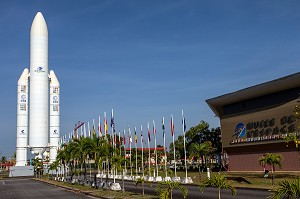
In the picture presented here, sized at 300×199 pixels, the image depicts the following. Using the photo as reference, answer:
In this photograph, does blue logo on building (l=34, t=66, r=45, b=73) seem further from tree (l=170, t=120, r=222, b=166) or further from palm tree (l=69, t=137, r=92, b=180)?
palm tree (l=69, t=137, r=92, b=180)

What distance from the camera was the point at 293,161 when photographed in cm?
5991

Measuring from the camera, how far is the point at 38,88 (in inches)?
4208

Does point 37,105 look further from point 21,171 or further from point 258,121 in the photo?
point 258,121

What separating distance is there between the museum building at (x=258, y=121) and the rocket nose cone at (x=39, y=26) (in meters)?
56.1

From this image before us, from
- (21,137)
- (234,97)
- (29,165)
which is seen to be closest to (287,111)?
(234,97)

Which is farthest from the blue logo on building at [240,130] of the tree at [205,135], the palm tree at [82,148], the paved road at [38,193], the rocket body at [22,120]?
the rocket body at [22,120]

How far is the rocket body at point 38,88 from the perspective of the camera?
4188 inches

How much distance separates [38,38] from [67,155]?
53582 mm

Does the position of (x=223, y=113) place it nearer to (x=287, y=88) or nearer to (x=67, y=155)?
(x=287, y=88)

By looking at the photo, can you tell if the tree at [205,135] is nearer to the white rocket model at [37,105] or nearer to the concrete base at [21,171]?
the white rocket model at [37,105]

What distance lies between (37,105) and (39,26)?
2275 cm

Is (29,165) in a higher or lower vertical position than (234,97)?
lower

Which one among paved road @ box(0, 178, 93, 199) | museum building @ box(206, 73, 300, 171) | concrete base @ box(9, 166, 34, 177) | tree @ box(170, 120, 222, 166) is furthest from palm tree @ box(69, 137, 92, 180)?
concrete base @ box(9, 166, 34, 177)

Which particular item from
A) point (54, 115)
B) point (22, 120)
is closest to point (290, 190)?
point (54, 115)
